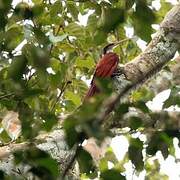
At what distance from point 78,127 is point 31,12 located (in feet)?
1.34

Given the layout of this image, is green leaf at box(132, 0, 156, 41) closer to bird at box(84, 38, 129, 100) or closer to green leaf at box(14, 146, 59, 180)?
green leaf at box(14, 146, 59, 180)

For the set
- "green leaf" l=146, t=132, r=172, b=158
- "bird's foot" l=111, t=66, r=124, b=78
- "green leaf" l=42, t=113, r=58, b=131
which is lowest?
"green leaf" l=146, t=132, r=172, b=158

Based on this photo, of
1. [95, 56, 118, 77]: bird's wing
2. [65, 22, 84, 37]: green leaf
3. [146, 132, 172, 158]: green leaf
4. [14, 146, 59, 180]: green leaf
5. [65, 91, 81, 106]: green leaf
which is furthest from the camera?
[65, 91, 81, 106]: green leaf

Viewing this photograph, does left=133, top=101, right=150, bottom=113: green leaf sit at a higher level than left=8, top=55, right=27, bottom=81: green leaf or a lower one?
lower

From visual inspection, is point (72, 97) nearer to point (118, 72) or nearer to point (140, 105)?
point (118, 72)

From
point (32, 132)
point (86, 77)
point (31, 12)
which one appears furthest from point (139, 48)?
point (32, 132)

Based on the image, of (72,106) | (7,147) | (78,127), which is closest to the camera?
(78,127)

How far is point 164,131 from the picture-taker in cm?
92

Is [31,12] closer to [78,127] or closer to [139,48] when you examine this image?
[78,127]

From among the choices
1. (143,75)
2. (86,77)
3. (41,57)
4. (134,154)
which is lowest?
(134,154)

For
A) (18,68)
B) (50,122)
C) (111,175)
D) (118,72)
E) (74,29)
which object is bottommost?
(111,175)

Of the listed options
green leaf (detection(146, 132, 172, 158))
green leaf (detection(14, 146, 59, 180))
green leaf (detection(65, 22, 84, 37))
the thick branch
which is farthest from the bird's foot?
green leaf (detection(14, 146, 59, 180))

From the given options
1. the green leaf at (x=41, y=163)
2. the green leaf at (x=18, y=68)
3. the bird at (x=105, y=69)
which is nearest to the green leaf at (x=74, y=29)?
the bird at (x=105, y=69)

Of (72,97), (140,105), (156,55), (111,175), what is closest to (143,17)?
(140,105)
